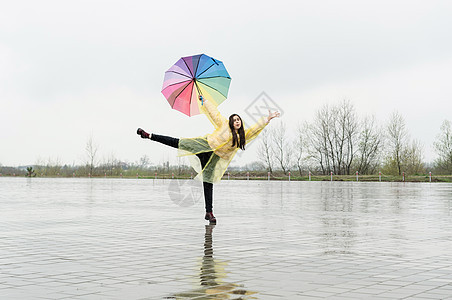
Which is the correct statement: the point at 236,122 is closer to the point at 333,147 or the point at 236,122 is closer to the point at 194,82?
the point at 194,82

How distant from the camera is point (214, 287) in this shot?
4.84 meters

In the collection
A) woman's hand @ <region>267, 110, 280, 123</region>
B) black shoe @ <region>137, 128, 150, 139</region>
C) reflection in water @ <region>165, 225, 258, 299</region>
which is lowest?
reflection in water @ <region>165, 225, 258, 299</region>

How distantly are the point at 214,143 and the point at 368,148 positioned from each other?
55.0m

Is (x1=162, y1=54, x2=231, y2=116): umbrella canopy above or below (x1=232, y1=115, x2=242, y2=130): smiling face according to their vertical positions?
above

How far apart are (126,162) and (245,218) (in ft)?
214

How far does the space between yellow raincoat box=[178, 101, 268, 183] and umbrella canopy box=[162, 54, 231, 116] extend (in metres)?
0.55

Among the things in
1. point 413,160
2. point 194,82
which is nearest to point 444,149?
point 413,160

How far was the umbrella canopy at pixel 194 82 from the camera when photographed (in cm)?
1118

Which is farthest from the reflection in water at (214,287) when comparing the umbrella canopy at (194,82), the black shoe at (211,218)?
the umbrella canopy at (194,82)

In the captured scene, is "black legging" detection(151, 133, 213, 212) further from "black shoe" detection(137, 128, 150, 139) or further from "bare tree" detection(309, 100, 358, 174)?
"bare tree" detection(309, 100, 358, 174)

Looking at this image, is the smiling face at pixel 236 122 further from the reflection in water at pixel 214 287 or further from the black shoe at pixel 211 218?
the reflection in water at pixel 214 287

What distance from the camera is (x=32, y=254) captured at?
268 inches

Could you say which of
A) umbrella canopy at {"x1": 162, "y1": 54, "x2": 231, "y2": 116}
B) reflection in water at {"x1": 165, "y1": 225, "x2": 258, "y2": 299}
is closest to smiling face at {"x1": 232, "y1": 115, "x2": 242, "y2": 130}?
umbrella canopy at {"x1": 162, "y1": 54, "x2": 231, "y2": 116}

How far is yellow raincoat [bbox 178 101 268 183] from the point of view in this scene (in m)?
10.2
